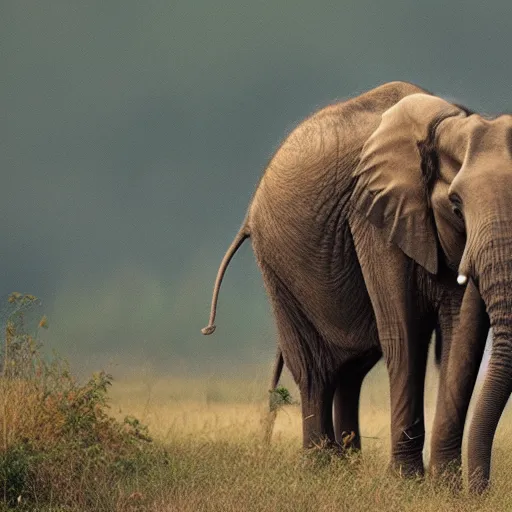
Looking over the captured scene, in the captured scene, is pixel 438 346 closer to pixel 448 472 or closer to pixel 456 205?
pixel 448 472

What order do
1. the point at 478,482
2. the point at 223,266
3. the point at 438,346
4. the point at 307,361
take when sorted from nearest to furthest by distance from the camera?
1. the point at 478,482
2. the point at 438,346
3. the point at 307,361
4. the point at 223,266

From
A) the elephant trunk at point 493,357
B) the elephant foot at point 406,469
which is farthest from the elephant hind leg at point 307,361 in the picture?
the elephant trunk at point 493,357

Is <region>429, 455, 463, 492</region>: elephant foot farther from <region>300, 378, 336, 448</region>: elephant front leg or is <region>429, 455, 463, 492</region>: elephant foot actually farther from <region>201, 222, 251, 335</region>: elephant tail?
<region>201, 222, 251, 335</region>: elephant tail

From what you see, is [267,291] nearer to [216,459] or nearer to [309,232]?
[309,232]

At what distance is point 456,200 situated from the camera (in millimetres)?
11523

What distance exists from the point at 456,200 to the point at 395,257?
126 centimetres

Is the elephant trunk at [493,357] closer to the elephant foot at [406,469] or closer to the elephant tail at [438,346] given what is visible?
the elephant foot at [406,469]

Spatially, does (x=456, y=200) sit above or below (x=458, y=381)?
above

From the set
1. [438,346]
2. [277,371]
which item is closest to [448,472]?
[438,346]

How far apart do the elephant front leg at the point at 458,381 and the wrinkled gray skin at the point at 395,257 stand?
0.5 inches

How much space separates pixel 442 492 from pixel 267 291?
3.93 metres

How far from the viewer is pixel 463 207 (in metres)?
11.4

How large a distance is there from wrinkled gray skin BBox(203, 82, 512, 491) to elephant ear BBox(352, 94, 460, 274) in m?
0.01

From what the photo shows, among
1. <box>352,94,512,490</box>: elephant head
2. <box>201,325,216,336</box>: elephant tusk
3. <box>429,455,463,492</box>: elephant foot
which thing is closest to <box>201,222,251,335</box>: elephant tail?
<box>201,325,216,336</box>: elephant tusk
